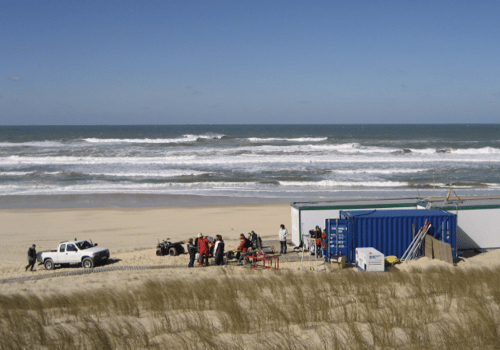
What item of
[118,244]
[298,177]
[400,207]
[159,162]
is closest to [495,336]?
[400,207]

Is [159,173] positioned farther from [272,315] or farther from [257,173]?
[272,315]

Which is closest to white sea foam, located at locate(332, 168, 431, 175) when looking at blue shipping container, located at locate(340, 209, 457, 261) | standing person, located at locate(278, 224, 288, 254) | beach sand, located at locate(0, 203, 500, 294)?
beach sand, located at locate(0, 203, 500, 294)

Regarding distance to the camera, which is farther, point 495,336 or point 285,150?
point 285,150

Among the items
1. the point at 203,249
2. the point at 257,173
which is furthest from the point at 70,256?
the point at 257,173

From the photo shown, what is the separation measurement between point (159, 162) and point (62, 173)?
11.4 metres

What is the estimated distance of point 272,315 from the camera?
9109 mm

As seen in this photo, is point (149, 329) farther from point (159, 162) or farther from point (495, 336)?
point (159, 162)

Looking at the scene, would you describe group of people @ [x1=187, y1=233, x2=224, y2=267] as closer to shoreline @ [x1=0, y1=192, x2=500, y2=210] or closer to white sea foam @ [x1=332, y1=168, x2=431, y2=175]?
shoreline @ [x1=0, y1=192, x2=500, y2=210]

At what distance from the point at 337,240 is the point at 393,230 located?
2.01m

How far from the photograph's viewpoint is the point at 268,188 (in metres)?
35.3

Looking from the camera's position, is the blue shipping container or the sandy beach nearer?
the sandy beach

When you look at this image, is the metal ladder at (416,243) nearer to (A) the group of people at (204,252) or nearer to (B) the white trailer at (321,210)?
(B) the white trailer at (321,210)

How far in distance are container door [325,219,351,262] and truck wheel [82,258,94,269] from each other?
8.53 m

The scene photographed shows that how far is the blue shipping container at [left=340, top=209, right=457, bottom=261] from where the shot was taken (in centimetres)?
1548
